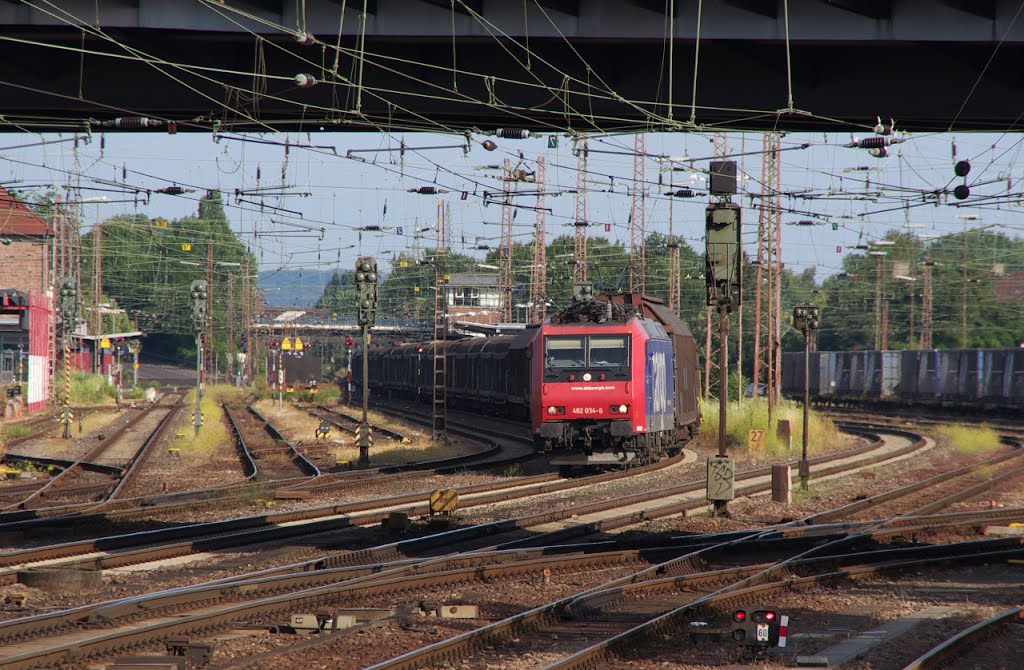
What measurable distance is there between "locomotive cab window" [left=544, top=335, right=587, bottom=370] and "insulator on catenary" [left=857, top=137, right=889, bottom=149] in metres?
7.20

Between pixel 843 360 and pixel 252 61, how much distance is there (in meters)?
54.2

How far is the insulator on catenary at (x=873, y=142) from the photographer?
1830 centimetres

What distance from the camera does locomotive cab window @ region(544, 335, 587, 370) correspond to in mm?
23797

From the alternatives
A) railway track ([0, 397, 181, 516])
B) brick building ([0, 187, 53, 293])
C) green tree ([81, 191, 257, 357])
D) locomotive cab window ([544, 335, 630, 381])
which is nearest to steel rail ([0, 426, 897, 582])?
locomotive cab window ([544, 335, 630, 381])

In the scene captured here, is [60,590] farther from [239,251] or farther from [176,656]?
[239,251]

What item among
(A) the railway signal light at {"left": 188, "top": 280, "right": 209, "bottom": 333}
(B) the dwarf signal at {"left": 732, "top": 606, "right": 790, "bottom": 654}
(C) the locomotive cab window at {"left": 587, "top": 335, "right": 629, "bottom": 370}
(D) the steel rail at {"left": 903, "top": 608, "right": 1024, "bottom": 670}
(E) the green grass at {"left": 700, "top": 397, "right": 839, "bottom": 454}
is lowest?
(E) the green grass at {"left": 700, "top": 397, "right": 839, "bottom": 454}

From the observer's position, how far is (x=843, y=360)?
205 feet

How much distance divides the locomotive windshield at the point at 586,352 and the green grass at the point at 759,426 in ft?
32.1

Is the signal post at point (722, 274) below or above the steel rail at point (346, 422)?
above

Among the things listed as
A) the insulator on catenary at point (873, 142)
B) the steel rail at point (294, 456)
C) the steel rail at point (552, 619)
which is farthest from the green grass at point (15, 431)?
the steel rail at point (552, 619)

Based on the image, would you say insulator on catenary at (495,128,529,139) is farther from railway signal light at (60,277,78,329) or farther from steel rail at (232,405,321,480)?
railway signal light at (60,277,78,329)

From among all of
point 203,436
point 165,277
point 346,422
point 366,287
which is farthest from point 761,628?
point 165,277

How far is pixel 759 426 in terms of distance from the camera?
3456 centimetres

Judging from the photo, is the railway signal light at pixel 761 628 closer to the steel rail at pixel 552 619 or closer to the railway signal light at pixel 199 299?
the steel rail at pixel 552 619
